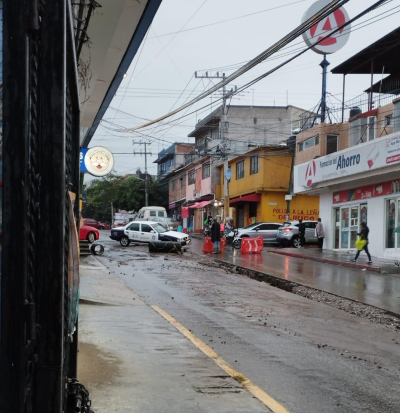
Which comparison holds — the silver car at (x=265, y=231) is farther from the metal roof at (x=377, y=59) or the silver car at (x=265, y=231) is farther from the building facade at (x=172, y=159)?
the building facade at (x=172, y=159)

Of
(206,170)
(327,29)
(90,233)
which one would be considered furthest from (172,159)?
(327,29)

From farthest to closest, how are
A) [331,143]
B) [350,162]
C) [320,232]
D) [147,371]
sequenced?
[331,143] → [320,232] → [350,162] → [147,371]

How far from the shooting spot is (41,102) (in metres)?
2.14

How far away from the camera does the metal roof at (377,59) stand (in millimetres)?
24766

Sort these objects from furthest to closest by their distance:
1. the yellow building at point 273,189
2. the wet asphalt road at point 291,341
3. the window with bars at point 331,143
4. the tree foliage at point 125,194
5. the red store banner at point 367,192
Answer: the tree foliage at point 125,194 < the yellow building at point 273,189 < the window with bars at point 331,143 < the red store banner at point 367,192 < the wet asphalt road at point 291,341

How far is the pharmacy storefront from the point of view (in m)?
22.8

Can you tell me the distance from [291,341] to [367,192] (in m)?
18.8

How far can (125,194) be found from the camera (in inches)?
2825

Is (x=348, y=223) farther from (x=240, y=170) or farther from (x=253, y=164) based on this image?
(x=240, y=170)

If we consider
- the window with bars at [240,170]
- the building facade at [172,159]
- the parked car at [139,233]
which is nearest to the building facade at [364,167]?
the parked car at [139,233]

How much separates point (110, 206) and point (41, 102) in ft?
265

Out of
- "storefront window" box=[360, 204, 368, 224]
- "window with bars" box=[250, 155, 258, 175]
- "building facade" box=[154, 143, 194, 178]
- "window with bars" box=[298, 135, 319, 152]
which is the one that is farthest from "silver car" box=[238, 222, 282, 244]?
"building facade" box=[154, 143, 194, 178]

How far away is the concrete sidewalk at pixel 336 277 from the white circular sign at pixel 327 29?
685 centimetres

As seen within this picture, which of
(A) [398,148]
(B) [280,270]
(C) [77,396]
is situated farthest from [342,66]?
(C) [77,396]
